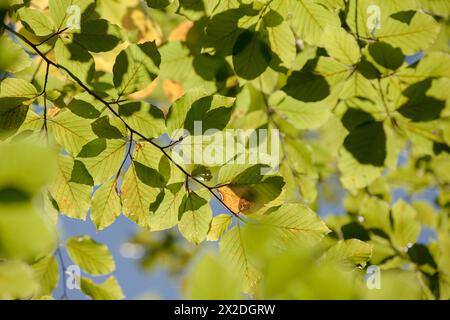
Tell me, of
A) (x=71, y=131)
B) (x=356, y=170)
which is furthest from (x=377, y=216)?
(x=71, y=131)

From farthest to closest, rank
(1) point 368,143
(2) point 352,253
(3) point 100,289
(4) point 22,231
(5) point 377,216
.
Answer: (5) point 377,216, (3) point 100,289, (1) point 368,143, (2) point 352,253, (4) point 22,231

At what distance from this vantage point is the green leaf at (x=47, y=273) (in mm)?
1457

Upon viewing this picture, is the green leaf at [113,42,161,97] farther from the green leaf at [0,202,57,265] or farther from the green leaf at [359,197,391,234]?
the green leaf at [359,197,391,234]

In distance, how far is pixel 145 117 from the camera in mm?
1084

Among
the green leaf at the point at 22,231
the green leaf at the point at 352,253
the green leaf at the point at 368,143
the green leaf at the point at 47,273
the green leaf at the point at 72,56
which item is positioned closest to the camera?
the green leaf at the point at 22,231

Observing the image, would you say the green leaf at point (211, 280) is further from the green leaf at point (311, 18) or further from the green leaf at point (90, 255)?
the green leaf at point (90, 255)

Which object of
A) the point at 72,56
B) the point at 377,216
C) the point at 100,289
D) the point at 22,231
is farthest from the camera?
the point at 377,216

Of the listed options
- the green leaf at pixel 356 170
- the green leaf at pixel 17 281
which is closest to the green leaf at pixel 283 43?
the green leaf at pixel 356 170

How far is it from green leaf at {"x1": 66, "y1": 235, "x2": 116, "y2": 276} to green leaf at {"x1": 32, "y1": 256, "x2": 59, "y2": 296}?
0.07 meters

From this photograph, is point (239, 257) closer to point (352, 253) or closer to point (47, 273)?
point (352, 253)

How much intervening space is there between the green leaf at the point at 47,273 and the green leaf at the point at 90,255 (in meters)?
0.07

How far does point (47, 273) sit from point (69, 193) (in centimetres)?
49

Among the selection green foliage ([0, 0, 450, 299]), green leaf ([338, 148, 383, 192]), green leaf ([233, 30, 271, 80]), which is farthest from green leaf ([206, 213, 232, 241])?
green leaf ([338, 148, 383, 192])
